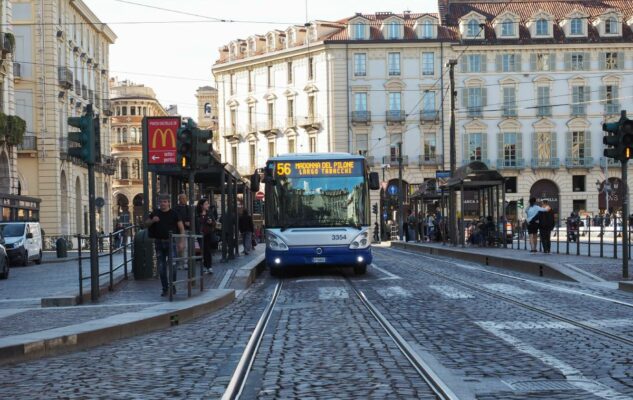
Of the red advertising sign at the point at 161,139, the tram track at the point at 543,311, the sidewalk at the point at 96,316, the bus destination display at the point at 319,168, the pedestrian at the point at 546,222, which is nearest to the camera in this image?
the sidewalk at the point at 96,316

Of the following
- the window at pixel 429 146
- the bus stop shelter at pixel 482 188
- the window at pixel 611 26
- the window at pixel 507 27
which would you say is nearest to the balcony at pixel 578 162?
the window at pixel 611 26

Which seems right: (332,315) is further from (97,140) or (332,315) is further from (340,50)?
(340,50)

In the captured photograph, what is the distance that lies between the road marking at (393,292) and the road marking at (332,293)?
24.7 inches

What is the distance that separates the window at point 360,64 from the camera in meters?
81.2

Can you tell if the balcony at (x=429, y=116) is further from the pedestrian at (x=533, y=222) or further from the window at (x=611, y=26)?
the pedestrian at (x=533, y=222)

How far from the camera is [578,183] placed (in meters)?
79.9

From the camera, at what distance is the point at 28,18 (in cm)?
5575

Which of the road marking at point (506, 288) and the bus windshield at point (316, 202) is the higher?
the bus windshield at point (316, 202)

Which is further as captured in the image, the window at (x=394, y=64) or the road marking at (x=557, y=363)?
the window at (x=394, y=64)

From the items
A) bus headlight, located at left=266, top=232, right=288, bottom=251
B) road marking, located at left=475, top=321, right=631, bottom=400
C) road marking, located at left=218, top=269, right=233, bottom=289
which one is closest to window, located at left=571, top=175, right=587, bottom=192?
road marking, located at left=218, top=269, right=233, bottom=289

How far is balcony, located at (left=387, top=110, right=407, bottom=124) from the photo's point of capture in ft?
267

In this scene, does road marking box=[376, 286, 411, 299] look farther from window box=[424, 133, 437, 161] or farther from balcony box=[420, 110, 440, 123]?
balcony box=[420, 110, 440, 123]

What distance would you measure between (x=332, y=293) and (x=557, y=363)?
954cm

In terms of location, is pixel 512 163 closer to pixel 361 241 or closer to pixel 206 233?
pixel 361 241
